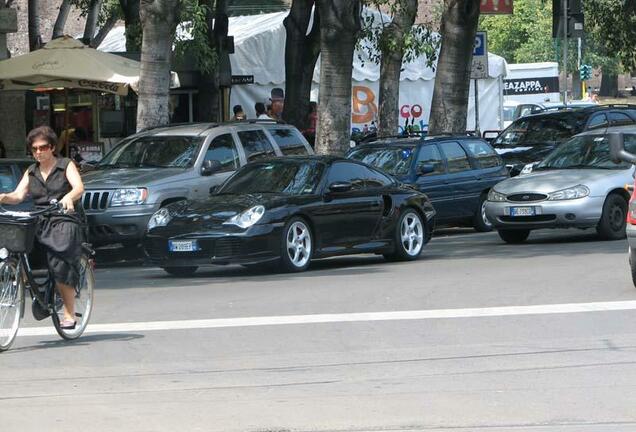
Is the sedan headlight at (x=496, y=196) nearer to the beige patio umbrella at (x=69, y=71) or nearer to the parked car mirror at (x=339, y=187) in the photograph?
the parked car mirror at (x=339, y=187)

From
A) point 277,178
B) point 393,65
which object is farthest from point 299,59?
point 277,178

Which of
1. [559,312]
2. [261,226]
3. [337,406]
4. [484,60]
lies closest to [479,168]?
[484,60]

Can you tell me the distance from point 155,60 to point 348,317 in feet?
31.3

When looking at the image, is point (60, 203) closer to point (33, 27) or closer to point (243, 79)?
point (243, 79)

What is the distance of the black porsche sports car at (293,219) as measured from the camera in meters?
15.5

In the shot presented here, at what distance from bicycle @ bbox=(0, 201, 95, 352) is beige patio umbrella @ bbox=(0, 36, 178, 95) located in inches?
495

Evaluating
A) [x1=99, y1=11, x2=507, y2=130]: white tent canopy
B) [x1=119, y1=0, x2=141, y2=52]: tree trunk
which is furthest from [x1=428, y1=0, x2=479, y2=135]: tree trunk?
[x1=99, y1=11, x2=507, y2=130]: white tent canopy

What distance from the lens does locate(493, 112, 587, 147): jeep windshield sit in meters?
27.4

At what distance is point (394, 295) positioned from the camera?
13.7 m

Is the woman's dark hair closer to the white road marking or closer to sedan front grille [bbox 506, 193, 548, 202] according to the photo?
the white road marking

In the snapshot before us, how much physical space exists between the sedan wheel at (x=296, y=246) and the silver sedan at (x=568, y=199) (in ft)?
13.8

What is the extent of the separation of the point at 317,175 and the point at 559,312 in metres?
5.26

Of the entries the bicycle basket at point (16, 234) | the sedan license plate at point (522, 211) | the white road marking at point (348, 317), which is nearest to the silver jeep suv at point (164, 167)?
the sedan license plate at point (522, 211)

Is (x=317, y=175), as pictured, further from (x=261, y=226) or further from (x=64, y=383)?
(x=64, y=383)
